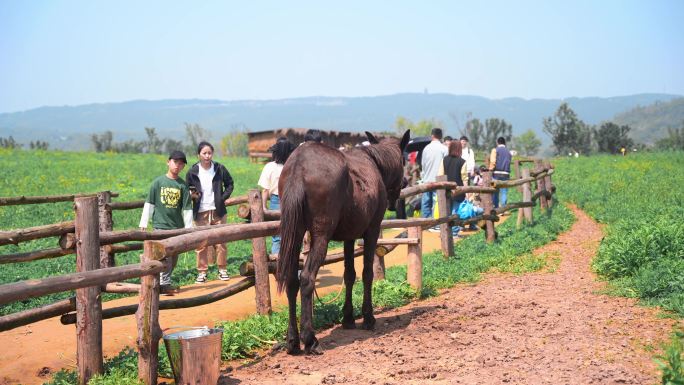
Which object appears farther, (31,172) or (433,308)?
(31,172)

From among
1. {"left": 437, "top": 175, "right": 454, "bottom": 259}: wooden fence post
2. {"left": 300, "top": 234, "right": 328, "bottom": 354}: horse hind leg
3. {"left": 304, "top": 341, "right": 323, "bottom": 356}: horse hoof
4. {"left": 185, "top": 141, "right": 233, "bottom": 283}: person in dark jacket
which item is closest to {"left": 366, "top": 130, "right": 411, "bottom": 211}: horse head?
{"left": 300, "top": 234, "right": 328, "bottom": 354}: horse hind leg

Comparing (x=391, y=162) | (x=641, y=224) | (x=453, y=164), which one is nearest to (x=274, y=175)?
(x=391, y=162)

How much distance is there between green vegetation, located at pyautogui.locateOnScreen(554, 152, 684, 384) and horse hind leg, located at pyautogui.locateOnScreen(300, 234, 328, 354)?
287 cm

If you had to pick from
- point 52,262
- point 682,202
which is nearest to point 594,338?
point 52,262

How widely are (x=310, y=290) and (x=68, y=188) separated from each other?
749 inches

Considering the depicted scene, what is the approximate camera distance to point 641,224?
34.8 feet

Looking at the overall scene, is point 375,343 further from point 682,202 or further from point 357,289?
point 682,202

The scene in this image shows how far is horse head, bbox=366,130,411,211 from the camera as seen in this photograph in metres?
7.73

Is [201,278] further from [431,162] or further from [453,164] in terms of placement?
[453,164]

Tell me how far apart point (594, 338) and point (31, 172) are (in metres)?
23.6

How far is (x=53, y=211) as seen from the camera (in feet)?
59.7

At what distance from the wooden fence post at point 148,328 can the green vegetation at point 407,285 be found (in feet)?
0.43

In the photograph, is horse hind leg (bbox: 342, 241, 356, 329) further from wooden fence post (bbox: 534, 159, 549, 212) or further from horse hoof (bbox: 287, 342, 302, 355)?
wooden fence post (bbox: 534, 159, 549, 212)

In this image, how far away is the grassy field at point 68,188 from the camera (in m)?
11.3
